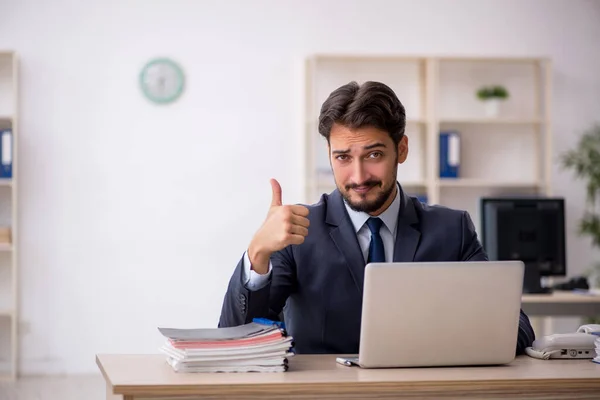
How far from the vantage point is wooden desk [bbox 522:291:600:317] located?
4.68 metres

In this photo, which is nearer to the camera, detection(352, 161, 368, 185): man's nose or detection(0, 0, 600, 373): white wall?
detection(352, 161, 368, 185): man's nose

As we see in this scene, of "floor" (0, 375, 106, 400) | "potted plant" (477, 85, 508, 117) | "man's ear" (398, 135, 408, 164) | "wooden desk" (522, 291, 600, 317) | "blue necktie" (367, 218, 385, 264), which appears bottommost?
"floor" (0, 375, 106, 400)

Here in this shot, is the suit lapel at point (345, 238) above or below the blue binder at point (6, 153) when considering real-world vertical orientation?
below

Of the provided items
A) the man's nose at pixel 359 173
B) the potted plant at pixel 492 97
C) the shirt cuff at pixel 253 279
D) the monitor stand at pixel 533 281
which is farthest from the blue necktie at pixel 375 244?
the potted plant at pixel 492 97

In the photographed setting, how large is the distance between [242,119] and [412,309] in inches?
168

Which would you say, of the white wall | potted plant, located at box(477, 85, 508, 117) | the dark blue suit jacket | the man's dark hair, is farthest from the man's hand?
potted plant, located at box(477, 85, 508, 117)

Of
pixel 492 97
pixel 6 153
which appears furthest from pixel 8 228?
pixel 492 97

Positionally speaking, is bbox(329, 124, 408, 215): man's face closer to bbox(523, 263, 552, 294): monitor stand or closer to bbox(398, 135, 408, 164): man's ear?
bbox(398, 135, 408, 164): man's ear

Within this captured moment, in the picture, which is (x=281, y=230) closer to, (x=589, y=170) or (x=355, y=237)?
(x=355, y=237)

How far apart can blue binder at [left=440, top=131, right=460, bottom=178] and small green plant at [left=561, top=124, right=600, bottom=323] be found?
0.78 meters

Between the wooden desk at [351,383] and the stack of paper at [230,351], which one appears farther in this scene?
the stack of paper at [230,351]

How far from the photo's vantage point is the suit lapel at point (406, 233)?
8.34 ft

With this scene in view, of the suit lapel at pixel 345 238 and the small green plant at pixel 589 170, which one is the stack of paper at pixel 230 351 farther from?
the small green plant at pixel 589 170

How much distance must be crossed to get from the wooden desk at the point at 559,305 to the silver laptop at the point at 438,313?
267 cm
